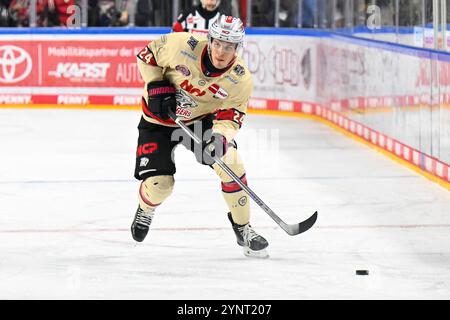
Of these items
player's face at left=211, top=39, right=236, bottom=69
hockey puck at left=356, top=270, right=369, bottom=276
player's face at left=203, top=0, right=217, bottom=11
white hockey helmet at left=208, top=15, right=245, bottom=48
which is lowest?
hockey puck at left=356, top=270, right=369, bottom=276

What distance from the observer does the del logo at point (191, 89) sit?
20.4 feet

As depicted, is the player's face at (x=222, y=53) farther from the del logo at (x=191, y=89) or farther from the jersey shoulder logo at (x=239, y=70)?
the del logo at (x=191, y=89)

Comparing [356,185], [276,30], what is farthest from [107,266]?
[276,30]

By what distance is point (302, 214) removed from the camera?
7746mm

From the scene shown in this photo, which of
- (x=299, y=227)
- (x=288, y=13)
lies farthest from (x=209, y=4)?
(x=299, y=227)

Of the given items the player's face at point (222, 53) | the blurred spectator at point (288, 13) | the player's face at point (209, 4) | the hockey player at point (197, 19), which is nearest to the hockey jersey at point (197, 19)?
the hockey player at point (197, 19)

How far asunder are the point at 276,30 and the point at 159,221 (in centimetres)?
685

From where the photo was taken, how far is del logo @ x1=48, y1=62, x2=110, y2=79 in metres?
14.7

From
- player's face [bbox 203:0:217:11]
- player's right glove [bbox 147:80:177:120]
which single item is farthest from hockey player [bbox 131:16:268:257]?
player's face [bbox 203:0:217:11]

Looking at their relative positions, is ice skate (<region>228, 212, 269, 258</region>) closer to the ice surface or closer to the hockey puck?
the ice surface

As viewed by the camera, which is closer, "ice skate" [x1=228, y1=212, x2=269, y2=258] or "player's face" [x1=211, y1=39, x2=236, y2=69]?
"player's face" [x1=211, y1=39, x2=236, y2=69]

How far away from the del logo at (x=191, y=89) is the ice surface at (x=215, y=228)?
826 mm

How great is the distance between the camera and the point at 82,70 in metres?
14.7

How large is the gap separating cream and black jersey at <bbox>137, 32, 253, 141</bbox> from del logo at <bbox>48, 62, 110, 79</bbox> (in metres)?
8.47
